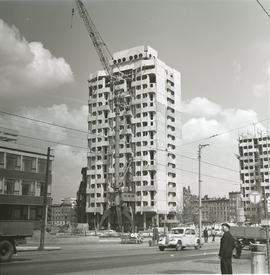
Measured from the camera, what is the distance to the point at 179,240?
34.7 meters

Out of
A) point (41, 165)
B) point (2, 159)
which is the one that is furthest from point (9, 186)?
point (41, 165)

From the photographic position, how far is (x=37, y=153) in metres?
49.9

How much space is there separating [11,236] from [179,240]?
56.8 feet

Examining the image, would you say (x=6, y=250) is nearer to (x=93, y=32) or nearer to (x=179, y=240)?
(x=179, y=240)

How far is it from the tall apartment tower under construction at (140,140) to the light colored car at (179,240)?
7687 cm

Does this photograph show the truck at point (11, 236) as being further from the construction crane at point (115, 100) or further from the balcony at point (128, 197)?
the balcony at point (128, 197)

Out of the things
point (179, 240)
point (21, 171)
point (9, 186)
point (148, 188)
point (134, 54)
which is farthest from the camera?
point (134, 54)

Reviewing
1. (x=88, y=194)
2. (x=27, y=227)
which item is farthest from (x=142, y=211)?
(x=27, y=227)

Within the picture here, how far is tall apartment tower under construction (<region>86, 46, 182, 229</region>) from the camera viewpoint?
4616 inches

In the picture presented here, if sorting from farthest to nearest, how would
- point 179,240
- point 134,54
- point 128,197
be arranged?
1. point 134,54
2. point 128,197
3. point 179,240

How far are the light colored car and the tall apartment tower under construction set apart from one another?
3026 inches

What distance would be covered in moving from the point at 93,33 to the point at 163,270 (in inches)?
3291

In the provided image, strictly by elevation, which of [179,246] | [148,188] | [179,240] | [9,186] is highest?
[148,188]

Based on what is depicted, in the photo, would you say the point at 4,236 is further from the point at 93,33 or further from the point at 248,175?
the point at 248,175
